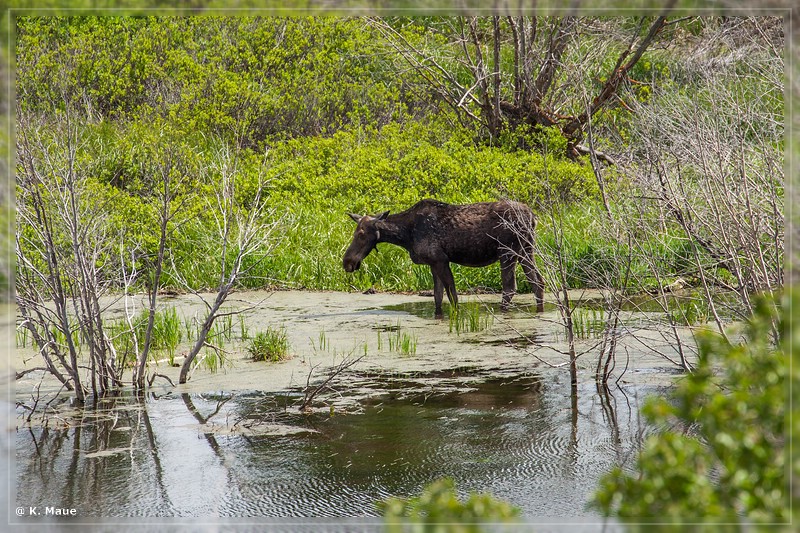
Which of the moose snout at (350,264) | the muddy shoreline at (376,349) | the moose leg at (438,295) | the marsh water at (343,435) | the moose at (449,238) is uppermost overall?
the moose at (449,238)

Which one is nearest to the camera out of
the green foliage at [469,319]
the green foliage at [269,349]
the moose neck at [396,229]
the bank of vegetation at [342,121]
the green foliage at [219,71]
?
the green foliage at [269,349]

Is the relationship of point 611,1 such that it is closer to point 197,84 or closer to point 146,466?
point 146,466

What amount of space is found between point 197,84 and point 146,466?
1311 centimetres

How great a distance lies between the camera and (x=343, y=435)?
6.18 metres

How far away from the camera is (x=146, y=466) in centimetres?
563

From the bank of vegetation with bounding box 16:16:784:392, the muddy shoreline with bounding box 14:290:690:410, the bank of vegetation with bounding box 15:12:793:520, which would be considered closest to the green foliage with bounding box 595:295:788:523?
the muddy shoreline with bounding box 14:290:690:410

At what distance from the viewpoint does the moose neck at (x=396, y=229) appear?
1106 cm

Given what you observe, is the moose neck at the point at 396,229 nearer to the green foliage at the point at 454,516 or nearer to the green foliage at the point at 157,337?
the green foliage at the point at 157,337

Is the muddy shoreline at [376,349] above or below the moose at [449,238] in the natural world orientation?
below

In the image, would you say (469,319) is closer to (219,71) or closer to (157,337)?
(157,337)

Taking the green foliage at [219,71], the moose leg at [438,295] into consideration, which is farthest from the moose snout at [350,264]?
the green foliage at [219,71]

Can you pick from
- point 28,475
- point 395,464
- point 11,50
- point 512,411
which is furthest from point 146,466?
point 11,50

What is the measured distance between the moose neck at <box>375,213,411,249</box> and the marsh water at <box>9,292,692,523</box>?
7.26ft

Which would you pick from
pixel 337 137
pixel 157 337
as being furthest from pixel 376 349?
pixel 337 137
